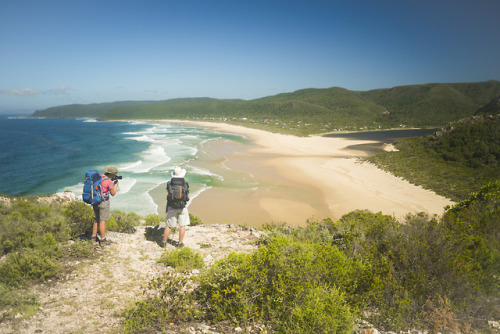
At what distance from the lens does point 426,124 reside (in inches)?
3401

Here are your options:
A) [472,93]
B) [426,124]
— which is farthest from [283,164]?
[472,93]

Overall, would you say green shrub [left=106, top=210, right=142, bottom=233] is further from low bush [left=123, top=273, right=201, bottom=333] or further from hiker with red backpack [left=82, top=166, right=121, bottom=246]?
low bush [left=123, top=273, right=201, bottom=333]

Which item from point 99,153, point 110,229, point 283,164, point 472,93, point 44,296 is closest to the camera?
point 44,296

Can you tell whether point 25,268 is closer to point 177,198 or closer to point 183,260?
point 183,260

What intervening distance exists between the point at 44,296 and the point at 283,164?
81.9 feet

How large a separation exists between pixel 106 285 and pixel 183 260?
1494mm

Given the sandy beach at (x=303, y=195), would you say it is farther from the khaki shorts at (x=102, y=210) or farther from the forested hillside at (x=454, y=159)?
the khaki shorts at (x=102, y=210)

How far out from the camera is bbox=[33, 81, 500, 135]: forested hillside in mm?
89062

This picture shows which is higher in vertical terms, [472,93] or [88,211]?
[472,93]

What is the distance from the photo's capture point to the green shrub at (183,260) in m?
5.19

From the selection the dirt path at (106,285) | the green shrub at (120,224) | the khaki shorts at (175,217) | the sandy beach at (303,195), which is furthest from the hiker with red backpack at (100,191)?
the sandy beach at (303,195)

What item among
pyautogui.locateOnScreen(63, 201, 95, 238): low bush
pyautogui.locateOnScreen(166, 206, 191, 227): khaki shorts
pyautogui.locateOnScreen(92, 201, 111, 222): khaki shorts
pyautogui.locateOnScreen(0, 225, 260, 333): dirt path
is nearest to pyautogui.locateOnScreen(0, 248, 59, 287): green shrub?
pyautogui.locateOnScreen(0, 225, 260, 333): dirt path

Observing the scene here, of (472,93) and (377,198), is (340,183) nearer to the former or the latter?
(377,198)

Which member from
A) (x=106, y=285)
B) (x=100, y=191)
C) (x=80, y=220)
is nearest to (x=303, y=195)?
(x=80, y=220)
